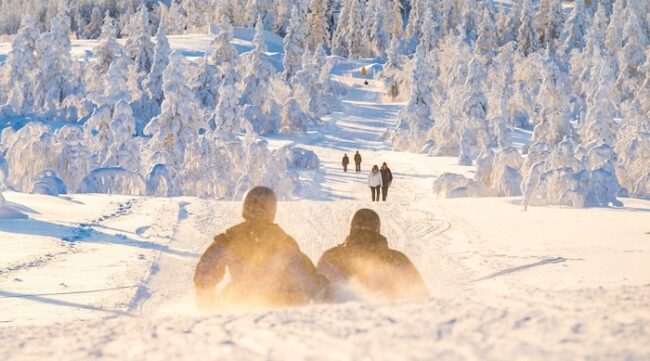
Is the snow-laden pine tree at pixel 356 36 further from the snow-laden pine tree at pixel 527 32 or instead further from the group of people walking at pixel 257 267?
the group of people walking at pixel 257 267

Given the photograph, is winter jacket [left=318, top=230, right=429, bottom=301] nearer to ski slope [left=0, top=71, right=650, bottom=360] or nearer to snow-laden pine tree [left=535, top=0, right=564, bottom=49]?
ski slope [left=0, top=71, right=650, bottom=360]

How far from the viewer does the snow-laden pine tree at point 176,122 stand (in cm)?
2973

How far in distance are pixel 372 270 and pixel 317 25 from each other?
291 feet

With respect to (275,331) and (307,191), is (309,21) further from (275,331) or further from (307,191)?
(275,331)

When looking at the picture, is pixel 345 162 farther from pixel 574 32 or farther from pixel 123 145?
pixel 574 32

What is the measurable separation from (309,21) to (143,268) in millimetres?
84340

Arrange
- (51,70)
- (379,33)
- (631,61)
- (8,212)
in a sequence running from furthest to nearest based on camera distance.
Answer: (379,33)
(631,61)
(51,70)
(8,212)

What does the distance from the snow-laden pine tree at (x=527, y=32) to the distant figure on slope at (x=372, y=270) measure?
2933 inches

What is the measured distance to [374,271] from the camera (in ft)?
16.7

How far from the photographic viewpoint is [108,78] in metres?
33.3

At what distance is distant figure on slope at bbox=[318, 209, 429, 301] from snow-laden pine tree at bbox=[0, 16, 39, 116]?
49139 millimetres

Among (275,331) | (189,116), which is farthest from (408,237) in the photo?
(189,116)

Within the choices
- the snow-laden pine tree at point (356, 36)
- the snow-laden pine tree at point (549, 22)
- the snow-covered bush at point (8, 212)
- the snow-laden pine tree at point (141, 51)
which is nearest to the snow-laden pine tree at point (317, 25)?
the snow-laden pine tree at point (356, 36)

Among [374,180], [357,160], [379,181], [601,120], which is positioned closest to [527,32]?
[601,120]
